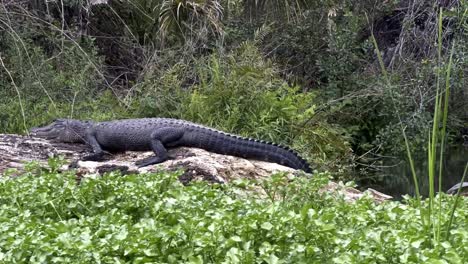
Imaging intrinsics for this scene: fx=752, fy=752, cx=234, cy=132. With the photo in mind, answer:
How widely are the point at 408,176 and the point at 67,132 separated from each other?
563 centimetres

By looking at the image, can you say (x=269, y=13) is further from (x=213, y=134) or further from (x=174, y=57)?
(x=213, y=134)

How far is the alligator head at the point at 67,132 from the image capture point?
7348 millimetres

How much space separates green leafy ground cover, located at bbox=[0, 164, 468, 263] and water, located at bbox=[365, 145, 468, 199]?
6.00 m

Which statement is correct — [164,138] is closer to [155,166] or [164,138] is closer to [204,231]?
[155,166]

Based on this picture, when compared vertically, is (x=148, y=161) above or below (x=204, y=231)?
below

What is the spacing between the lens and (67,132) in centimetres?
743

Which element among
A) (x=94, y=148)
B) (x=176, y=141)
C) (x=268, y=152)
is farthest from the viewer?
(x=94, y=148)

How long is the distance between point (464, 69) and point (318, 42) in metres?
3.79

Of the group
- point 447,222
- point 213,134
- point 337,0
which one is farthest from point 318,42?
point 447,222

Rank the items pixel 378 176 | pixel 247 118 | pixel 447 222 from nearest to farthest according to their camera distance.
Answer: pixel 447 222 < pixel 247 118 < pixel 378 176

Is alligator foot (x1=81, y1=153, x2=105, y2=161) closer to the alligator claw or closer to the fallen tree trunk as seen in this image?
the fallen tree trunk

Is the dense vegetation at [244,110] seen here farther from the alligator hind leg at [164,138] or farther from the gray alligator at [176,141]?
the alligator hind leg at [164,138]

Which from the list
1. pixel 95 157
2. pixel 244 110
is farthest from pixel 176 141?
pixel 244 110

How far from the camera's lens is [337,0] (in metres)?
13.5
